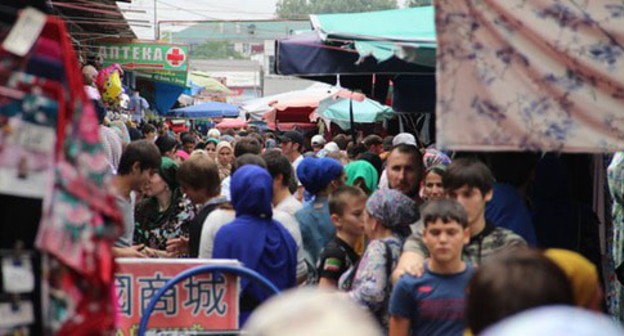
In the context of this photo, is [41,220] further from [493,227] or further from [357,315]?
[493,227]

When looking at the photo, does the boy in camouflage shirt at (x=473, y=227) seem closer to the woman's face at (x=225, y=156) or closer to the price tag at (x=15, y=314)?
the price tag at (x=15, y=314)

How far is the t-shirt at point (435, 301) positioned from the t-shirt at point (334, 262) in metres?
1.50

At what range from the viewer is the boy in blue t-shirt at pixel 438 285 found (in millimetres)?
5492

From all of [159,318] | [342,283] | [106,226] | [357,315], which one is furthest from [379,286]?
[357,315]

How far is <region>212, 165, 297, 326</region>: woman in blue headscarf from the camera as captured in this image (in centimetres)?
688

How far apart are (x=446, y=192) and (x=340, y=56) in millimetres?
2828

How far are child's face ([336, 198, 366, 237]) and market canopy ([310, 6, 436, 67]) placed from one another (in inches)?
36.7

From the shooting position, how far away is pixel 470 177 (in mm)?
6086

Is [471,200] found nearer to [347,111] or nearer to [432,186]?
[432,186]

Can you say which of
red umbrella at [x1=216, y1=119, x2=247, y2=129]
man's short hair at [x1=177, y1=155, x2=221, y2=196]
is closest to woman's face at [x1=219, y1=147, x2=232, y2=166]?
man's short hair at [x1=177, y1=155, x2=221, y2=196]

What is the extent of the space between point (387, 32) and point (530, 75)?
2757mm

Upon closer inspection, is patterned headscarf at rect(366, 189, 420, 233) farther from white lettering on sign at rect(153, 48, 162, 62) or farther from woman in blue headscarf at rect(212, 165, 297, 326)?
white lettering on sign at rect(153, 48, 162, 62)

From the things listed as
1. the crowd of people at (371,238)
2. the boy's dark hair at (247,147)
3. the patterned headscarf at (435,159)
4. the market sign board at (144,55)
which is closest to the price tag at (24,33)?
the crowd of people at (371,238)

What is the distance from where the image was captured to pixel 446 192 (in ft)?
20.7
